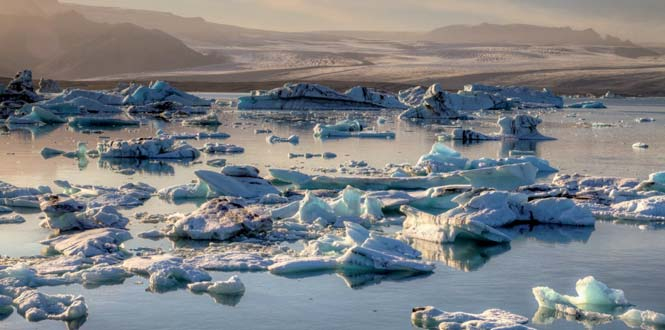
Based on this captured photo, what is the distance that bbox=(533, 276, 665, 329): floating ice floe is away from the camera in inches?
199

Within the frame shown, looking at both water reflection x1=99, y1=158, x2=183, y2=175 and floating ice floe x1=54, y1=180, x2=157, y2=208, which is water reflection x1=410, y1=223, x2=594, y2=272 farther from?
water reflection x1=99, y1=158, x2=183, y2=175

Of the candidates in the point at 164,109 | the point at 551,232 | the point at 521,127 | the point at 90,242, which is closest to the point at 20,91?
the point at 164,109

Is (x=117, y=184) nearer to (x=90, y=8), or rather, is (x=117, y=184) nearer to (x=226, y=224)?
(x=226, y=224)

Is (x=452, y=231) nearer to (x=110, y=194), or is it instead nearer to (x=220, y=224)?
(x=220, y=224)

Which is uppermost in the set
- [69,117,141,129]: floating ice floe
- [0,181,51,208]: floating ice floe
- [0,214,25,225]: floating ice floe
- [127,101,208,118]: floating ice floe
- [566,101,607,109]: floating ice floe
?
[0,181,51,208]: floating ice floe

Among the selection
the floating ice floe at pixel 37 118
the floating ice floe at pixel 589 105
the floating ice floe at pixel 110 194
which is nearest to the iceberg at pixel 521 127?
the floating ice floe at pixel 110 194

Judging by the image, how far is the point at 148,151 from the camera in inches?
544

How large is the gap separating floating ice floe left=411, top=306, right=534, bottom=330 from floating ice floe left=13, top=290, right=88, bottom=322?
1894 mm

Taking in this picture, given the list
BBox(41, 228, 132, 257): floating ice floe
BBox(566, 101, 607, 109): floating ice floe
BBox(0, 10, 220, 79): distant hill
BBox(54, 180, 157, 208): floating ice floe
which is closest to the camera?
BBox(41, 228, 132, 257): floating ice floe


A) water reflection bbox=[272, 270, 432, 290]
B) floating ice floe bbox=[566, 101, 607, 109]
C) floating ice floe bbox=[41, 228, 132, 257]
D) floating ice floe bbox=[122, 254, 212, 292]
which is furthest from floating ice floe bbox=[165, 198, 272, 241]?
floating ice floe bbox=[566, 101, 607, 109]

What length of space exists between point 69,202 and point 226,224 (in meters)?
1.34

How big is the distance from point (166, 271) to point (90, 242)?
1055mm

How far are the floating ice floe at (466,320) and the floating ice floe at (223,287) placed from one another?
113 centimetres

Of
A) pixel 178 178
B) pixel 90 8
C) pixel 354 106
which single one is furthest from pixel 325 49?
pixel 178 178
